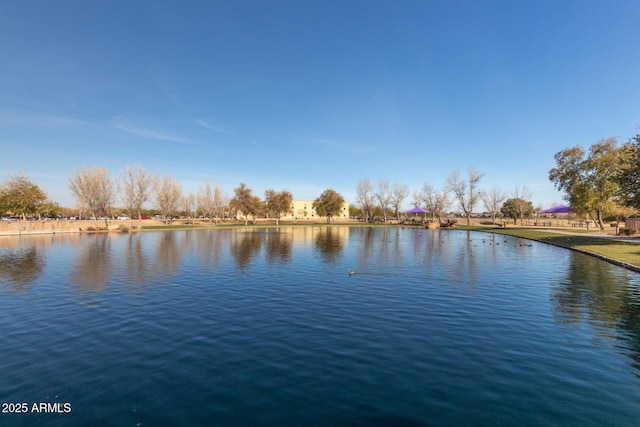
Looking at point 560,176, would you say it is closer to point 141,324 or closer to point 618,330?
point 618,330

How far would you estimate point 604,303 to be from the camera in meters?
13.4

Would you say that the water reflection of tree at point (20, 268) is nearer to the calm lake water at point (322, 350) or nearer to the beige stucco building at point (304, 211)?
the calm lake water at point (322, 350)

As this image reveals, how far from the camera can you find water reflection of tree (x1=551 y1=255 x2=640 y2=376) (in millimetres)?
10070

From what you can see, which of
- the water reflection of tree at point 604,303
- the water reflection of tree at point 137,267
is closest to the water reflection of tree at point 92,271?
the water reflection of tree at point 137,267

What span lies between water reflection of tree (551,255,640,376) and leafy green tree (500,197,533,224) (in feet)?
292

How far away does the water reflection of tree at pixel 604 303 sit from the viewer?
33.0ft

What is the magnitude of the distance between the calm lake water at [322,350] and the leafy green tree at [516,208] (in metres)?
92.3

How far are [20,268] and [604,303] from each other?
34488 mm

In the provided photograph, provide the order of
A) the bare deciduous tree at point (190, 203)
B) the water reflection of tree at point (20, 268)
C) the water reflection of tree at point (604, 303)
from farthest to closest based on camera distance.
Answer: the bare deciduous tree at point (190, 203)
the water reflection of tree at point (20, 268)
the water reflection of tree at point (604, 303)

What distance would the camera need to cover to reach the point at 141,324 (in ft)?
36.4

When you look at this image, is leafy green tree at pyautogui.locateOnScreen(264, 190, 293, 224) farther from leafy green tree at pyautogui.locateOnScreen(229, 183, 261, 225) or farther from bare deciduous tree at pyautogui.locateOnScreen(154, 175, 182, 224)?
bare deciduous tree at pyautogui.locateOnScreen(154, 175, 182, 224)

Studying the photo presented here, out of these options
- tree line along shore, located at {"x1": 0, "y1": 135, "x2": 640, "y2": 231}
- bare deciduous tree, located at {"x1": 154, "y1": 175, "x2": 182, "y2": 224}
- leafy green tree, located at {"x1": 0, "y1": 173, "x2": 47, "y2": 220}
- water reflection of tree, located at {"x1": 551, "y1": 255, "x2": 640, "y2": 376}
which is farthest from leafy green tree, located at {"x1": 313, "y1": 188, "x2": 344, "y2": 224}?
water reflection of tree, located at {"x1": 551, "y1": 255, "x2": 640, "y2": 376}

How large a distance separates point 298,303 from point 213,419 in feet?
26.4

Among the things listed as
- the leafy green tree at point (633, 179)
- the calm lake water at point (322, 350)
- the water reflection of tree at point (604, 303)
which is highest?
the leafy green tree at point (633, 179)
